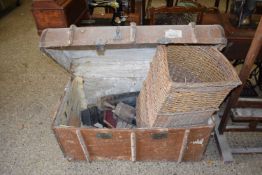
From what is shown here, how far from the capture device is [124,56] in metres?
1.44

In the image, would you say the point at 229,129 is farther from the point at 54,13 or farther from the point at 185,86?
the point at 54,13

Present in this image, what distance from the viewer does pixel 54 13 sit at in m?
1.53

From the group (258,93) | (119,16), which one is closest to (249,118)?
(258,93)

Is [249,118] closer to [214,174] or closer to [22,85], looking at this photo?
[214,174]

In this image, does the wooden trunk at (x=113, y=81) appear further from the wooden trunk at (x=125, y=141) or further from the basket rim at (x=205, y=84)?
the basket rim at (x=205, y=84)

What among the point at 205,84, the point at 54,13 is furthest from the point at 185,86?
the point at 54,13

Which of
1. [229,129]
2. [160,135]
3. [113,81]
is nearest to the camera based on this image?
[160,135]

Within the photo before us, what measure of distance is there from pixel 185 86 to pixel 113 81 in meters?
0.75

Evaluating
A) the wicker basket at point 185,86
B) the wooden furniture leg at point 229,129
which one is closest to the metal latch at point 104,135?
the wicker basket at point 185,86

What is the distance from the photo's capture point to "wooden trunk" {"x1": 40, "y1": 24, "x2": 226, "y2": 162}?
3.62 feet

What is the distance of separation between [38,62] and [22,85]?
39 cm

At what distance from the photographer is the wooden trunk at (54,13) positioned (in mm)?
1506

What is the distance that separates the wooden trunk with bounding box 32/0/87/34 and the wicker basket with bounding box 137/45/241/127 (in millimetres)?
714

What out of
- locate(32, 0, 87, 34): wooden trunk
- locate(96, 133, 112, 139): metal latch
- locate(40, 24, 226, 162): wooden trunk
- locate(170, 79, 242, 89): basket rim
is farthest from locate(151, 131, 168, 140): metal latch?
locate(32, 0, 87, 34): wooden trunk
